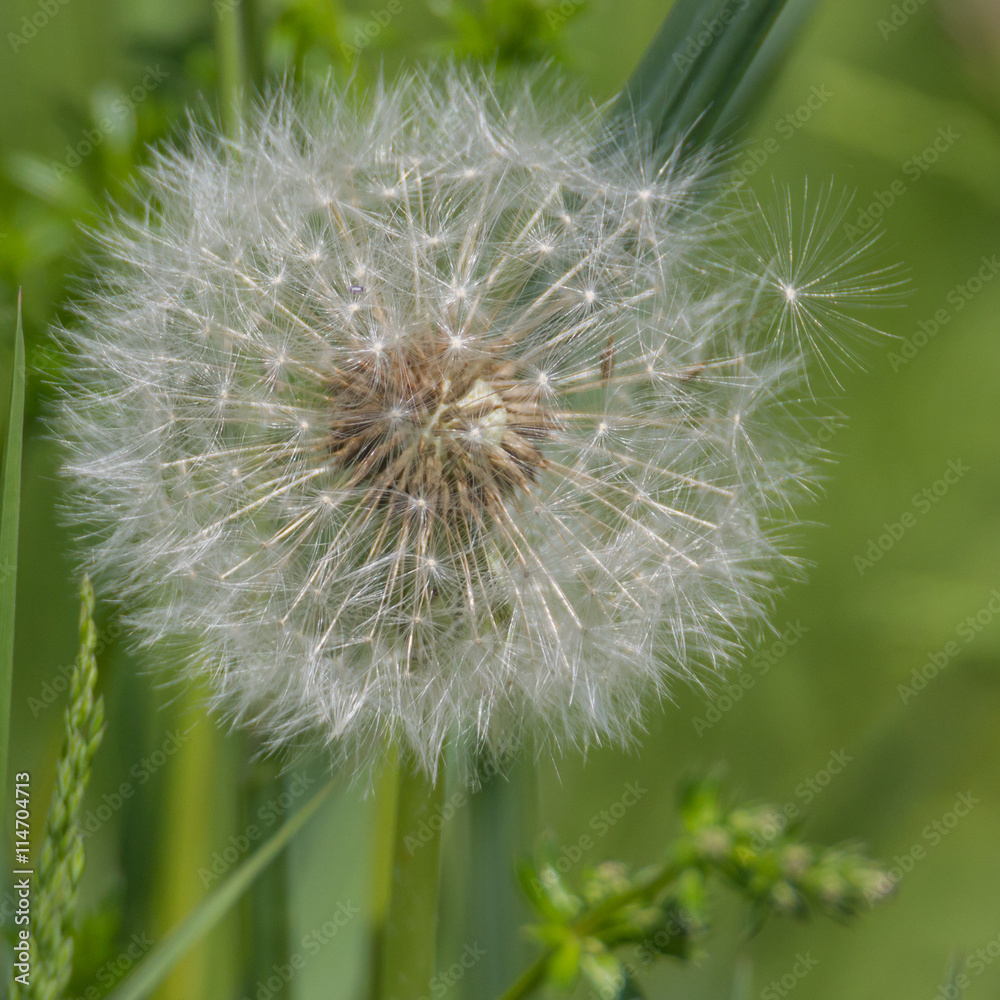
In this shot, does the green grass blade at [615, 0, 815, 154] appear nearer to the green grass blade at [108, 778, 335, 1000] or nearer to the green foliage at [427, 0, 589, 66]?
the green foliage at [427, 0, 589, 66]

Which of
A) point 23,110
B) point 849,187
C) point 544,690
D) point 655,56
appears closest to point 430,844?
point 544,690

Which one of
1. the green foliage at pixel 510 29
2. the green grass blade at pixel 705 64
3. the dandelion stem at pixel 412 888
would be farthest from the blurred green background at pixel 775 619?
the green grass blade at pixel 705 64

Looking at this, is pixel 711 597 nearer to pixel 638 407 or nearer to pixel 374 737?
pixel 638 407

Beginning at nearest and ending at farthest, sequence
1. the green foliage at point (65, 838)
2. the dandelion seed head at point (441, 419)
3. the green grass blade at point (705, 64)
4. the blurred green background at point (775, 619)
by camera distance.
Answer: the green foliage at point (65, 838) < the green grass blade at point (705, 64) < the dandelion seed head at point (441, 419) < the blurred green background at point (775, 619)

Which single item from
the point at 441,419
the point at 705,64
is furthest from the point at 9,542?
the point at 705,64

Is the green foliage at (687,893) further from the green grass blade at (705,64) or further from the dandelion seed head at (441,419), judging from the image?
the green grass blade at (705,64)

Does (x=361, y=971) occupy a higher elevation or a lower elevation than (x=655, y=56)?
lower
